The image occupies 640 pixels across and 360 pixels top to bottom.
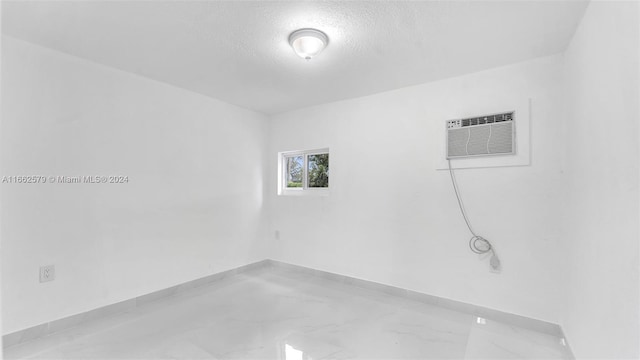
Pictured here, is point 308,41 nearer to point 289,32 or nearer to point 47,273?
point 289,32

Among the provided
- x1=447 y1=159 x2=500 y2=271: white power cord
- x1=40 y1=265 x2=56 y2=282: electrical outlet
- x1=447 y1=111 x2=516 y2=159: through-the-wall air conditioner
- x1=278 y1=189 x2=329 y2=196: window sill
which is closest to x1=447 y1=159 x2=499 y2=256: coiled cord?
x1=447 y1=159 x2=500 y2=271: white power cord

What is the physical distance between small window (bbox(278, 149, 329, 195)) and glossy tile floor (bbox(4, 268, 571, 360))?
5.05 ft

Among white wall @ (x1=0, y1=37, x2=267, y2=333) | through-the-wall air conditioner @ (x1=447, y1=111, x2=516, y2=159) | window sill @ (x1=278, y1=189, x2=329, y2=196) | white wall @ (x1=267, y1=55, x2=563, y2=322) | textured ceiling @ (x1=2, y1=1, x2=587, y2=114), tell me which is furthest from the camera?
window sill @ (x1=278, y1=189, x2=329, y2=196)

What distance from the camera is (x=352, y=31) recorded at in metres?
2.00

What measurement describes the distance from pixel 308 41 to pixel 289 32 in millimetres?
145

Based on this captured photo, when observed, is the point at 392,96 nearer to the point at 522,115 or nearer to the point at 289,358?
the point at 522,115

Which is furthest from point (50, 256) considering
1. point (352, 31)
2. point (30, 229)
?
point (352, 31)

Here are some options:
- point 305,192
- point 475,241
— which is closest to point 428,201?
point 475,241

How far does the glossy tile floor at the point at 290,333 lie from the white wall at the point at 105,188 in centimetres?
36

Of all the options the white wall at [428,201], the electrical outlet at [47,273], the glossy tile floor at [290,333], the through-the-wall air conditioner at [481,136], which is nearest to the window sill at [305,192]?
the white wall at [428,201]

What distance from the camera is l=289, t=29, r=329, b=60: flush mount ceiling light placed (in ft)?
6.52

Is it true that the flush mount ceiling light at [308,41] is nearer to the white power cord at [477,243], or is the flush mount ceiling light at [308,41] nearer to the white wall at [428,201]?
the white wall at [428,201]

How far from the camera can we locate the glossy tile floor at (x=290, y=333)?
2.01 meters

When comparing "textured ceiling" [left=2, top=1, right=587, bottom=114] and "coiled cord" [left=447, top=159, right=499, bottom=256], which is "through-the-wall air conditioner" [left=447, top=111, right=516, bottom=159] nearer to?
"coiled cord" [left=447, top=159, right=499, bottom=256]
